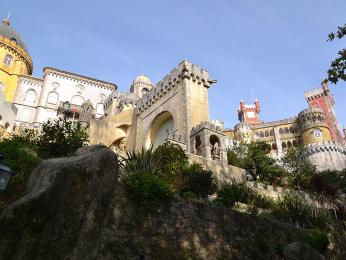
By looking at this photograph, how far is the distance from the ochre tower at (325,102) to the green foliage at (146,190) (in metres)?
64.1

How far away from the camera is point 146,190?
9.24 meters

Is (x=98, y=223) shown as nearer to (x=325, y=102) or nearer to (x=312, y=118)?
(x=312, y=118)

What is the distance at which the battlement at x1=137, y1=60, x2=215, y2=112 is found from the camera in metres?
30.7

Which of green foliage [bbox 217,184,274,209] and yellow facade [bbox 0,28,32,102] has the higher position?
yellow facade [bbox 0,28,32,102]

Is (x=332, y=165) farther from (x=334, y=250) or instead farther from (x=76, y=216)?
(x=76, y=216)

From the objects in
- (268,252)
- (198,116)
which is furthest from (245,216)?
(198,116)

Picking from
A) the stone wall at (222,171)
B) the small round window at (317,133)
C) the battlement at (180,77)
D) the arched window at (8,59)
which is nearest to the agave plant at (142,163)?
the stone wall at (222,171)

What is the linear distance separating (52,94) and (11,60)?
Result: 383 inches

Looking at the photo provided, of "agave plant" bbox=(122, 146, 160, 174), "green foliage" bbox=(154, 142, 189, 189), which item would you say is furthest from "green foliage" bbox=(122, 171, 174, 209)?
"green foliage" bbox=(154, 142, 189, 189)

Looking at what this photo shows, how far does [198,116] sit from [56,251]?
2534 cm

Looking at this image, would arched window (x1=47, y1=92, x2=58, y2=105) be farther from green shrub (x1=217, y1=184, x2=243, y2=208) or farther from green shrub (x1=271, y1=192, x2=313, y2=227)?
green shrub (x1=271, y1=192, x2=313, y2=227)

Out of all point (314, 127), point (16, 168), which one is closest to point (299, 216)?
point (16, 168)

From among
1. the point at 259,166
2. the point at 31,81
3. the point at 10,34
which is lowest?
the point at 259,166

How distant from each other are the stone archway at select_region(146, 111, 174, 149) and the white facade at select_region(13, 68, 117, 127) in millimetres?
24750
